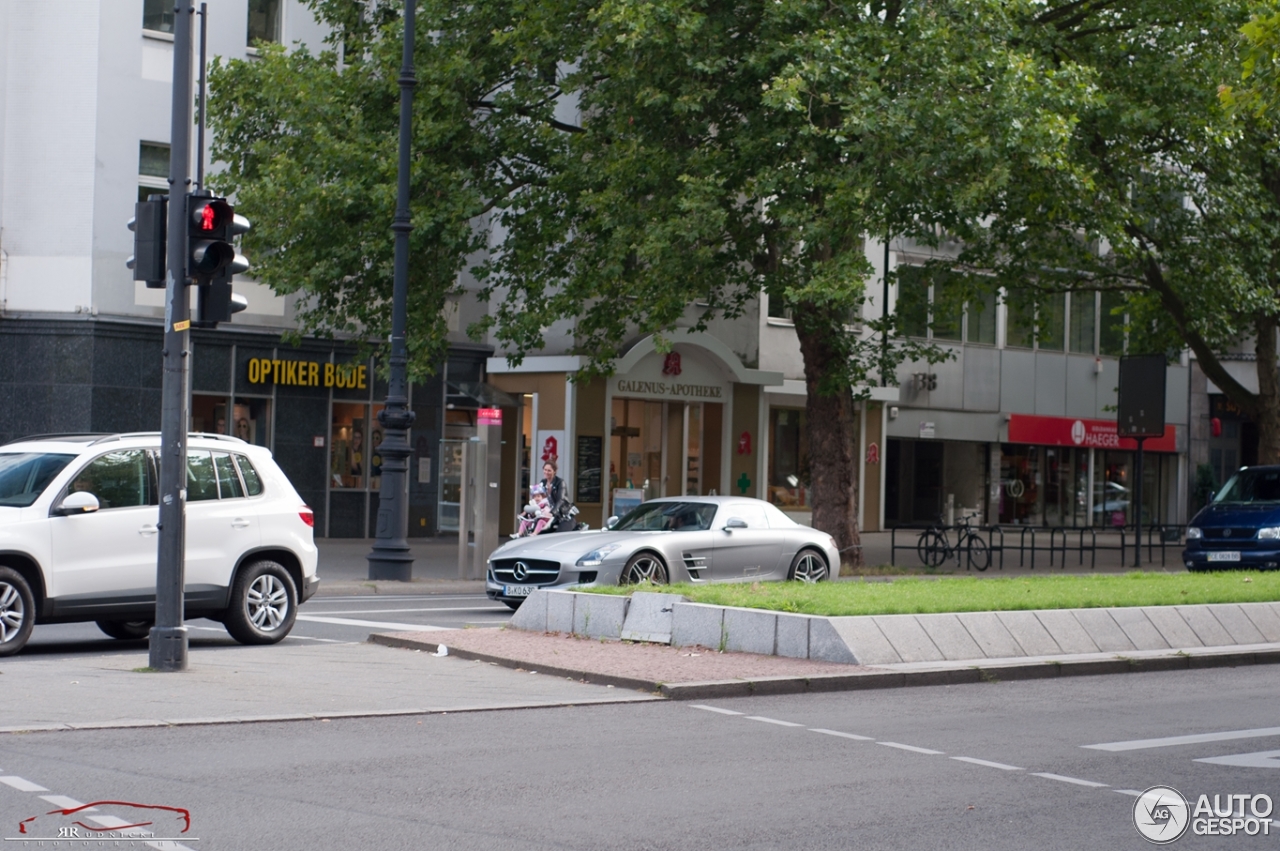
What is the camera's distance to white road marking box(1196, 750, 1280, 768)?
8.97 m

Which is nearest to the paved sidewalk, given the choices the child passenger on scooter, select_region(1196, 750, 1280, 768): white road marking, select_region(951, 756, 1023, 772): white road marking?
select_region(951, 756, 1023, 772): white road marking

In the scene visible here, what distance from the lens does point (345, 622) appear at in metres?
16.8

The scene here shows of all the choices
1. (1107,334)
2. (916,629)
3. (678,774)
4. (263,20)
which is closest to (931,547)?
(916,629)

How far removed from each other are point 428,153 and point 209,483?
42.4 ft

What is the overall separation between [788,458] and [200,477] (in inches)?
1082

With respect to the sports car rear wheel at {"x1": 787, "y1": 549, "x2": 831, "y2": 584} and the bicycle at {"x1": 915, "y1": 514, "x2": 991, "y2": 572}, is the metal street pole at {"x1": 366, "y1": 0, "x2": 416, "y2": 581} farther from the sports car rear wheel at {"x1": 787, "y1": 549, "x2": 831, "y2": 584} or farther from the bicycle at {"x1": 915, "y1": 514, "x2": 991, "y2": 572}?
the bicycle at {"x1": 915, "y1": 514, "x2": 991, "y2": 572}

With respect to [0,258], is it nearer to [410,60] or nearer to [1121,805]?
[410,60]

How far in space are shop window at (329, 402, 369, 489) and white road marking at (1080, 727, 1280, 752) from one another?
80.6 ft

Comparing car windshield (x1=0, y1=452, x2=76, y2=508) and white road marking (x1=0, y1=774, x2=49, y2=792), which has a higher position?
car windshield (x1=0, y1=452, x2=76, y2=508)

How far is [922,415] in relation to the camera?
4441 cm

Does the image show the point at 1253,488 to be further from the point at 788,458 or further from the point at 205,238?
the point at 205,238

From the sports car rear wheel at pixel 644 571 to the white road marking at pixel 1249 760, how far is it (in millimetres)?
8743

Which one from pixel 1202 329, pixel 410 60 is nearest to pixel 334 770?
pixel 410 60

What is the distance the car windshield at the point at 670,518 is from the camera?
18.8m
